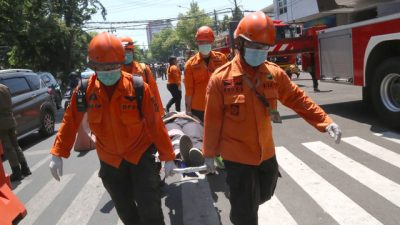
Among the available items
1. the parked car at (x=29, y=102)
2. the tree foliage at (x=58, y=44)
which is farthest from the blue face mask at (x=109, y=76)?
the tree foliage at (x=58, y=44)

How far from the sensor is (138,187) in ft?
11.0

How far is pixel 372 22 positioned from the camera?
26.7 ft

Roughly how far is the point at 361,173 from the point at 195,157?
251cm

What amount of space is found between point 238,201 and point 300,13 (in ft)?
131

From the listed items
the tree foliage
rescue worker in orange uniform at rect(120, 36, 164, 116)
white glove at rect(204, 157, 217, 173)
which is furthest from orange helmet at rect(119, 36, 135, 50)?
the tree foliage

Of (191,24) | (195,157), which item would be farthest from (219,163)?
(191,24)

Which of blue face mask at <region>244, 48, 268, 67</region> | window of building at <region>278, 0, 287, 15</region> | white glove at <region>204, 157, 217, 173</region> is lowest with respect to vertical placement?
white glove at <region>204, 157, 217, 173</region>

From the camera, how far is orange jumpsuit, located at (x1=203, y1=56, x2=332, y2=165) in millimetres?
3088

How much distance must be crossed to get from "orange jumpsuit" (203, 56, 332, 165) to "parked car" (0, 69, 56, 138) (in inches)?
303

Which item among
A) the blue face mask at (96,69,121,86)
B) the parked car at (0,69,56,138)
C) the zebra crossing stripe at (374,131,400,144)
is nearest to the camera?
the blue face mask at (96,69,121,86)

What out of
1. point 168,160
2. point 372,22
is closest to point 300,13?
point 372,22

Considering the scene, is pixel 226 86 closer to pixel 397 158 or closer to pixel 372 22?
pixel 397 158

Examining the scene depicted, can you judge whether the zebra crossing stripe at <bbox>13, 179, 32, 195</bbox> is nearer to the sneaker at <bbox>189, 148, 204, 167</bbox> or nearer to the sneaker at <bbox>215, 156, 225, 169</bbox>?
the sneaker at <bbox>215, 156, 225, 169</bbox>

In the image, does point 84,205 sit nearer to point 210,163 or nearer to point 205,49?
point 205,49
